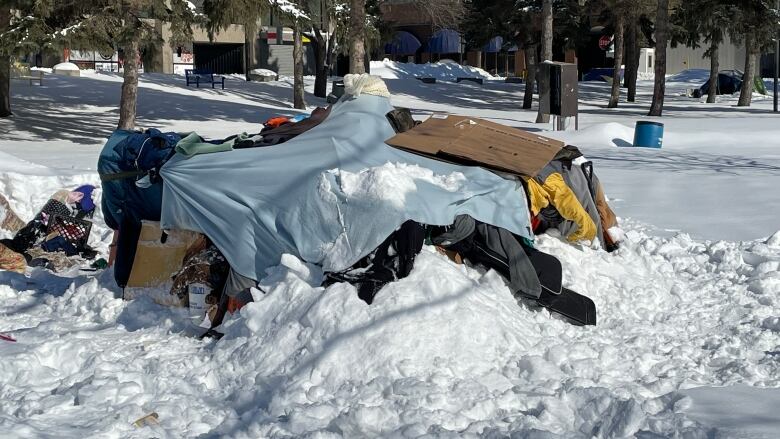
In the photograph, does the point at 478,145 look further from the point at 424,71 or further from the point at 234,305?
the point at 424,71

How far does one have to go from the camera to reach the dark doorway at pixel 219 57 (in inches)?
2004

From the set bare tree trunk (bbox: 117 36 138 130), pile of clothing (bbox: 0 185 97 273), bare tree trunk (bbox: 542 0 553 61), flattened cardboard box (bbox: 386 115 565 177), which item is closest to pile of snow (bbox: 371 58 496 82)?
bare tree trunk (bbox: 542 0 553 61)

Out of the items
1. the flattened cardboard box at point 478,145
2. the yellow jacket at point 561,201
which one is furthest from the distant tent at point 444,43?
the yellow jacket at point 561,201

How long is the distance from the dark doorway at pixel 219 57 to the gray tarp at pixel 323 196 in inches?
1750

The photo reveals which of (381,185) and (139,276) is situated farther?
(139,276)

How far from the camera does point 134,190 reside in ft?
26.4

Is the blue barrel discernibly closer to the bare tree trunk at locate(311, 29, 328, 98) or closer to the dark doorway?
the bare tree trunk at locate(311, 29, 328, 98)

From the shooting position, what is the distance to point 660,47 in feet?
99.7

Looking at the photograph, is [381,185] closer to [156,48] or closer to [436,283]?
[436,283]

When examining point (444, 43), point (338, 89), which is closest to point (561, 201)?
point (338, 89)

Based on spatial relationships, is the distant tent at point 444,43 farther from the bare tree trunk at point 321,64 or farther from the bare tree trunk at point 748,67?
the bare tree trunk at point 748,67

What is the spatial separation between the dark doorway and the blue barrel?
3464 cm

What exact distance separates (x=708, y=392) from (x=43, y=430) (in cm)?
363

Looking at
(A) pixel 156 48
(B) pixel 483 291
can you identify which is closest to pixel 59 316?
(B) pixel 483 291
